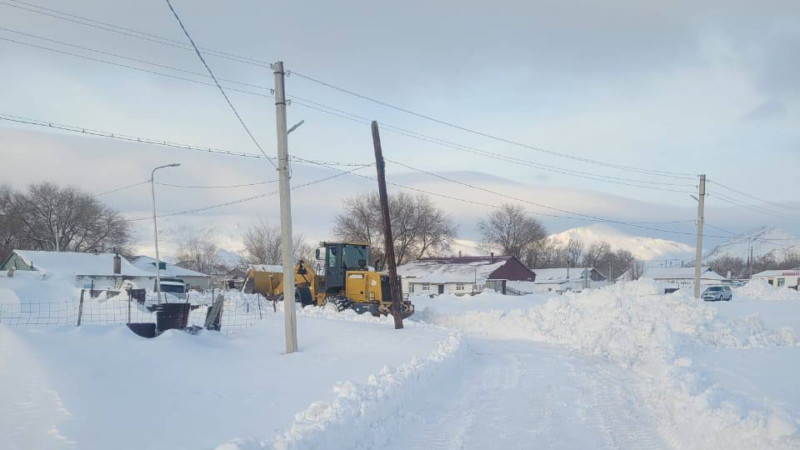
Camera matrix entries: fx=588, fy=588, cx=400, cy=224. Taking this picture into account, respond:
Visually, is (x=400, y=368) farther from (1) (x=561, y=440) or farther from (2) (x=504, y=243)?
(2) (x=504, y=243)

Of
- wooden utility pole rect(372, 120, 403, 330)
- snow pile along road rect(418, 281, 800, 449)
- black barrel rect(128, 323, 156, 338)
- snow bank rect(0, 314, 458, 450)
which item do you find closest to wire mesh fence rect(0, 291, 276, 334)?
black barrel rect(128, 323, 156, 338)

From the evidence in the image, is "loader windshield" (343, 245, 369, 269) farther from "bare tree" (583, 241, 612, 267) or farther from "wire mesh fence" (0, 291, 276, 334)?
"bare tree" (583, 241, 612, 267)

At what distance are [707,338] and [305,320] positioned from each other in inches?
520

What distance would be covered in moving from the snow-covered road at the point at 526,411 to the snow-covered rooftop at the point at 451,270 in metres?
51.7

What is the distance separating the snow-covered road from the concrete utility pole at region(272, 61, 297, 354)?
4018mm

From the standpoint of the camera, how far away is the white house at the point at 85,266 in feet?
167

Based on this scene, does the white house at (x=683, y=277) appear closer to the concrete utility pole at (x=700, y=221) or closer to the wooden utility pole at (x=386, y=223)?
the concrete utility pole at (x=700, y=221)

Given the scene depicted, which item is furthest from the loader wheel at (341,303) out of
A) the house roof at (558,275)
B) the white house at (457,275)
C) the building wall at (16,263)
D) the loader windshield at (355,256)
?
the house roof at (558,275)

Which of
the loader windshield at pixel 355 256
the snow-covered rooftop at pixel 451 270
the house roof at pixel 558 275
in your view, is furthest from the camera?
the house roof at pixel 558 275

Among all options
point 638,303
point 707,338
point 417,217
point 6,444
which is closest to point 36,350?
point 6,444

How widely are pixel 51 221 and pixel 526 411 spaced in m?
76.4

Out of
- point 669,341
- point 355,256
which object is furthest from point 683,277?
point 669,341

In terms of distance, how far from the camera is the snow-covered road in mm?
7801

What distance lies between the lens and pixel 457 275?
67.6 metres
